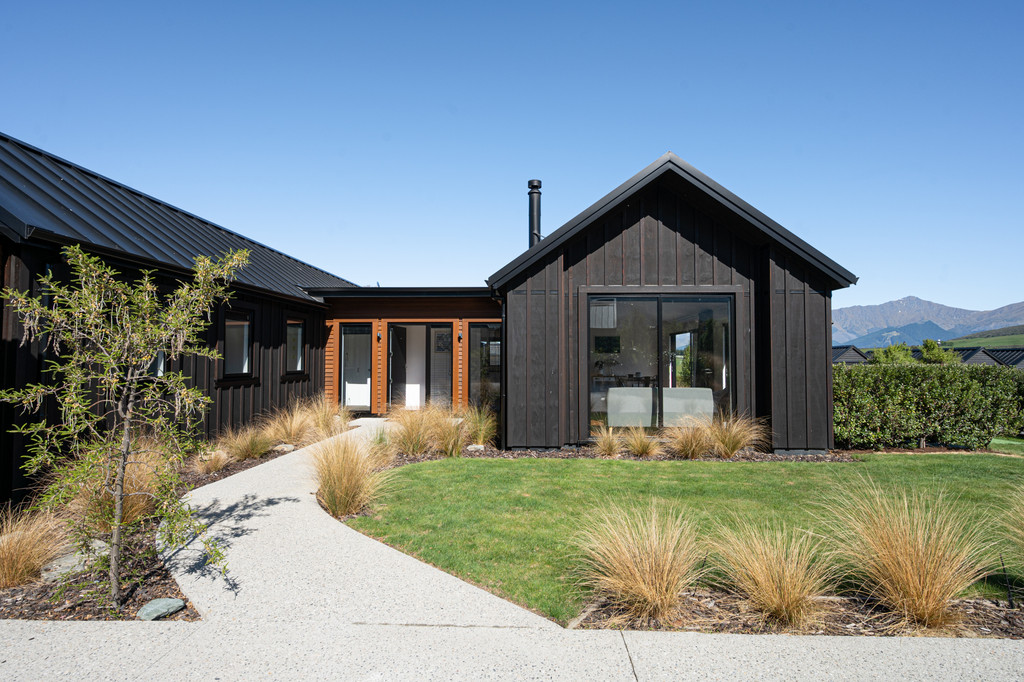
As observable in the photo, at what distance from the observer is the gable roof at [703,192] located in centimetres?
815

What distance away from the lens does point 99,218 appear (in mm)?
7148

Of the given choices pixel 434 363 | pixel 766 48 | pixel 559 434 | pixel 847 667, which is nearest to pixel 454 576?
pixel 847 667

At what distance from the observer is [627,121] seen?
1188cm

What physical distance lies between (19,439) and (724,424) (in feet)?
27.6

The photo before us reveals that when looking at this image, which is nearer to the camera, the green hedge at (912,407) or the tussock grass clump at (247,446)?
the tussock grass clump at (247,446)

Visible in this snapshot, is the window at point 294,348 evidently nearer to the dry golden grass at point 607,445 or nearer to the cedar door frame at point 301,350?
the cedar door frame at point 301,350

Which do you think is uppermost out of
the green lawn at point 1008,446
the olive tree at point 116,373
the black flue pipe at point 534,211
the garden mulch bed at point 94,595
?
the black flue pipe at point 534,211

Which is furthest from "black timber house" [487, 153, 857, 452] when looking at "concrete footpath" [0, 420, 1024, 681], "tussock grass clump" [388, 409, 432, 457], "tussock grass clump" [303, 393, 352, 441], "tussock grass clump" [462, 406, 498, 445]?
"concrete footpath" [0, 420, 1024, 681]

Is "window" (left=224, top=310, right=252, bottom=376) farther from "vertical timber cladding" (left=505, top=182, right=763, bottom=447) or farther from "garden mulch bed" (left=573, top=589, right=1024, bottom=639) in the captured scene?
"garden mulch bed" (left=573, top=589, right=1024, bottom=639)

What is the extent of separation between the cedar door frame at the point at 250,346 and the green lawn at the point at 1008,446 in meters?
12.7

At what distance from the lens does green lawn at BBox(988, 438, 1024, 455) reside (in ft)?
30.6

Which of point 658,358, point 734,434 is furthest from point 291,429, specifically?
point 734,434

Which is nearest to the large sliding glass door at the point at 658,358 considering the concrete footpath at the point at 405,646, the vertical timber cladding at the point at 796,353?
the vertical timber cladding at the point at 796,353

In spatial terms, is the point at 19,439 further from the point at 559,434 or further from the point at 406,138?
the point at 406,138
